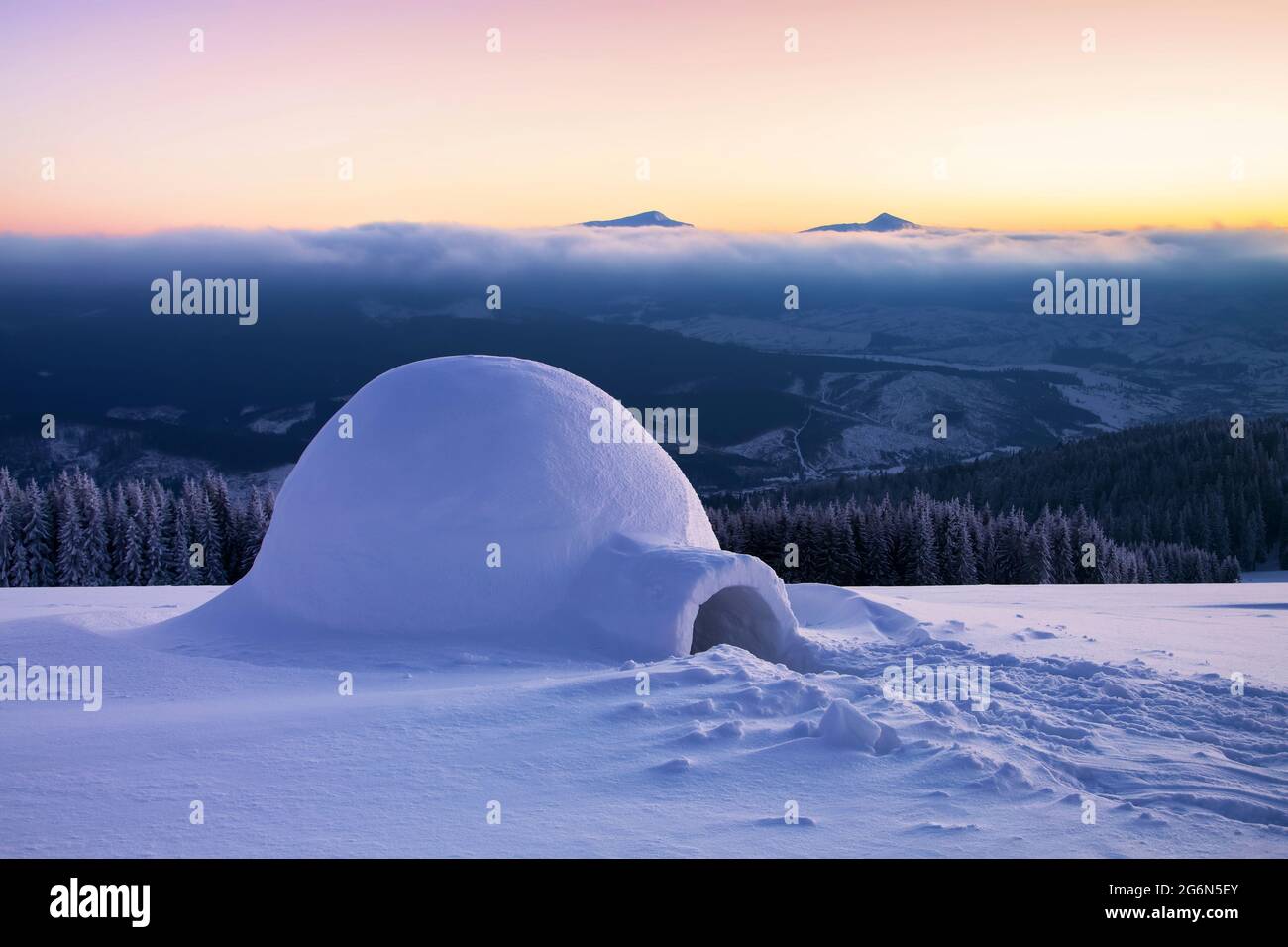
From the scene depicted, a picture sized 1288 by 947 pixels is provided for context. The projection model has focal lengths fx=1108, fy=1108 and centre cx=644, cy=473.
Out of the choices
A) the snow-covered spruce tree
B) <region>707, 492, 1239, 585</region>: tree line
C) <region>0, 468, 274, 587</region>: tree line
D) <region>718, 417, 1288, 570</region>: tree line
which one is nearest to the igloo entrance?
<region>0, 468, 274, 587</region>: tree line

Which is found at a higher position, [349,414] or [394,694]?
[349,414]

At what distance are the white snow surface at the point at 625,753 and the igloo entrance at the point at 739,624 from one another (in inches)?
25.6

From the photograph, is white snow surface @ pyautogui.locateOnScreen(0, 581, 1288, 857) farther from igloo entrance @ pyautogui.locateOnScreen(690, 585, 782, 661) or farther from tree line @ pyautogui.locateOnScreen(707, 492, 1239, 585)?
tree line @ pyautogui.locateOnScreen(707, 492, 1239, 585)

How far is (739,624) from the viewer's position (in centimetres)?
1473

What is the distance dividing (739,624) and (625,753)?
20.6 feet

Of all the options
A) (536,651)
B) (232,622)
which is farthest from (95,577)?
(536,651)

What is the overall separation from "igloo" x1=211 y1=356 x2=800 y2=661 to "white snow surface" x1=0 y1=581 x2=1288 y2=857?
0.47m

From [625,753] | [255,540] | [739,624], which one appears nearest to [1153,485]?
→ [255,540]

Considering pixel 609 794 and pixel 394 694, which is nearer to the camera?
pixel 609 794

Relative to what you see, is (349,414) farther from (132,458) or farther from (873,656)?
(132,458)

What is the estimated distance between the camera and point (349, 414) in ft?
49.2

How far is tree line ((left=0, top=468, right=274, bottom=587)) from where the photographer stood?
3972 centimetres
